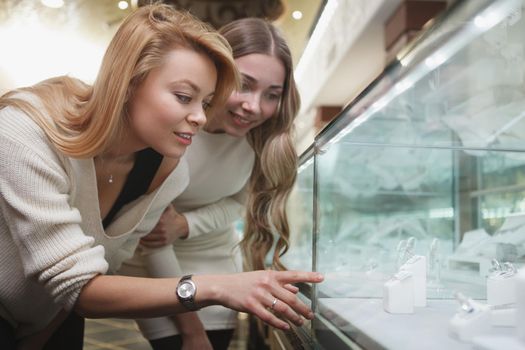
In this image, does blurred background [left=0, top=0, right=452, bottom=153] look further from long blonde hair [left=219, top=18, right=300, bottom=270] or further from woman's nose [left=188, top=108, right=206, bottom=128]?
woman's nose [left=188, top=108, right=206, bottom=128]

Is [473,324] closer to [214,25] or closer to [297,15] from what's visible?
[214,25]

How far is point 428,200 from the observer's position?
2.78m

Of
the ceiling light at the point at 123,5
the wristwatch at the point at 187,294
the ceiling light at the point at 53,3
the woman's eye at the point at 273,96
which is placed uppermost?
the ceiling light at the point at 53,3

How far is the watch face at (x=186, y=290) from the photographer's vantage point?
3.16 feet

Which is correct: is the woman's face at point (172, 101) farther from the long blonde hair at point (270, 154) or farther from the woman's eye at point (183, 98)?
the long blonde hair at point (270, 154)

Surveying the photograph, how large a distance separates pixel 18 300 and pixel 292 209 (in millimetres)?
1297

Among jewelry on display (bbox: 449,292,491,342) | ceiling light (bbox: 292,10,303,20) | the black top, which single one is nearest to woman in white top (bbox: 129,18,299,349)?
the black top

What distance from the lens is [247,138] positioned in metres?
1.74

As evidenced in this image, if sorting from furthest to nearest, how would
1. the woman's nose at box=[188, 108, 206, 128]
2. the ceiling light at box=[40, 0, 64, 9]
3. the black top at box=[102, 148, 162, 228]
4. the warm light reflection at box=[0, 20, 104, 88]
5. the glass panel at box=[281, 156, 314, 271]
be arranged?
1. the warm light reflection at box=[0, 20, 104, 88]
2. the ceiling light at box=[40, 0, 64, 9]
3. the glass panel at box=[281, 156, 314, 271]
4. the black top at box=[102, 148, 162, 228]
5. the woman's nose at box=[188, 108, 206, 128]

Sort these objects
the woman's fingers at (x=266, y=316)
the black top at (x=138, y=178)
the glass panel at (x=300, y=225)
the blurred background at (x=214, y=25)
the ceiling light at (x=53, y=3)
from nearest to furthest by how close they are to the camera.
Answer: the woman's fingers at (x=266, y=316) → the black top at (x=138, y=178) → the glass panel at (x=300, y=225) → the blurred background at (x=214, y=25) → the ceiling light at (x=53, y=3)

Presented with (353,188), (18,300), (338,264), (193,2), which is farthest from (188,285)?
(193,2)

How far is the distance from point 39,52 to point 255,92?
4523mm

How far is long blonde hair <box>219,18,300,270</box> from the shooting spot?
1.59 meters

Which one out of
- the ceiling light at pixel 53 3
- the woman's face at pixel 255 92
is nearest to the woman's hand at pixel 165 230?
the woman's face at pixel 255 92
